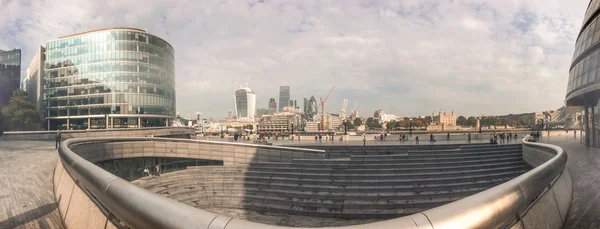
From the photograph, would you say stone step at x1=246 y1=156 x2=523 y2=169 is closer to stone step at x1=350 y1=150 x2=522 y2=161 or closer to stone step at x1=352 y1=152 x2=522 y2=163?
stone step at x1=352 y1=152 x2=522 y2=163

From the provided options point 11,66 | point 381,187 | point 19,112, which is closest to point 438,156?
point 381,187

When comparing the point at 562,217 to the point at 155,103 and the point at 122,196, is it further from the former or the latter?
the point at 155,103

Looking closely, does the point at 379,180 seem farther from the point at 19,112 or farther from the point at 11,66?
the point at 11,66

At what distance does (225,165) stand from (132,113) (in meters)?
56.4

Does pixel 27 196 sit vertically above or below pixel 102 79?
below

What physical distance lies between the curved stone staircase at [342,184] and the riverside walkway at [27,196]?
15.5 ft

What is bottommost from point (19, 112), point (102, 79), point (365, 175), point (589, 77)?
point (365, 175)

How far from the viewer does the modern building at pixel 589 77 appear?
65.8ft

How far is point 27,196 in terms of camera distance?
7.84 m

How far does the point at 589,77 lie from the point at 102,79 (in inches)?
3043

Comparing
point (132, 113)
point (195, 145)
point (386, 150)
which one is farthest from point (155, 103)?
point (386, 150)

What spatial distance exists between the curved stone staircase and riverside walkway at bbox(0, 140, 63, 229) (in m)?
4.71

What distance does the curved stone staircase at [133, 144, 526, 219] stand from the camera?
12.8 meters

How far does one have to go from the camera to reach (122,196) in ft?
8.95
